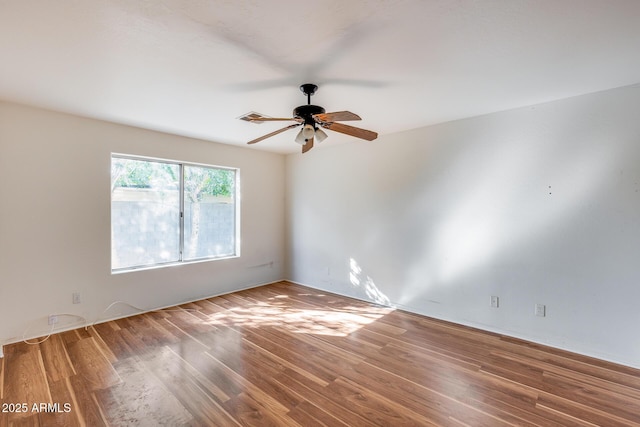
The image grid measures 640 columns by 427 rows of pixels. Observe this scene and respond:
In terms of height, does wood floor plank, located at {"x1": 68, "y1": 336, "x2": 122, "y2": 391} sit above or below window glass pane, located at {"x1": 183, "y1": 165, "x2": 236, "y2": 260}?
below

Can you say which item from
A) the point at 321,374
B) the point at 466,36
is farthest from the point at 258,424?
the point at 466,36

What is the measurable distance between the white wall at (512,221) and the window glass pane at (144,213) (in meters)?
2.50

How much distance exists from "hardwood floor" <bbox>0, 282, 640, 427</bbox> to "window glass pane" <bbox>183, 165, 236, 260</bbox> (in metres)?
1.32

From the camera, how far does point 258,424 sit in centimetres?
174

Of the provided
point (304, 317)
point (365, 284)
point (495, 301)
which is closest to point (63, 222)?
point (304, 317)

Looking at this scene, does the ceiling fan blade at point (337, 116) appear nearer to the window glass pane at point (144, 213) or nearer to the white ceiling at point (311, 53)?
the white ceiling at point (311, 53)

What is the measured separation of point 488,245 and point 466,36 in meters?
2.24

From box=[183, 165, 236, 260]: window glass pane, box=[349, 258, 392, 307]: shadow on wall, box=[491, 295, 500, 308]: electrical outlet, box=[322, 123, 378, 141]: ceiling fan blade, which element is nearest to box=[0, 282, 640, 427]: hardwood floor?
box=[491, 295, 500, 308]: electrical outlet

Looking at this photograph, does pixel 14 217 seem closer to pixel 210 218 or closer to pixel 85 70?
pixel 85 70

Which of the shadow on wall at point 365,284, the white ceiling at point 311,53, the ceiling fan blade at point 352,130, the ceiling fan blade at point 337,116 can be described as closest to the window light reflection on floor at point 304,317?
the shadow on wall at point 365,284

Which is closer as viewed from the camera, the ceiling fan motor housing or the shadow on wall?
the ceiling fan motor housing

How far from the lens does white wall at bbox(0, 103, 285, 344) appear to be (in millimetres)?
2789

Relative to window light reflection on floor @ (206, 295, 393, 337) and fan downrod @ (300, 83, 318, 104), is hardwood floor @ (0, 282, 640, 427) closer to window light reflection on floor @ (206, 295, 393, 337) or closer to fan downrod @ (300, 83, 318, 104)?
window light reflection on floor @ (206, 295, 393, 337)

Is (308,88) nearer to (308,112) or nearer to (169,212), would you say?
(308,112)
